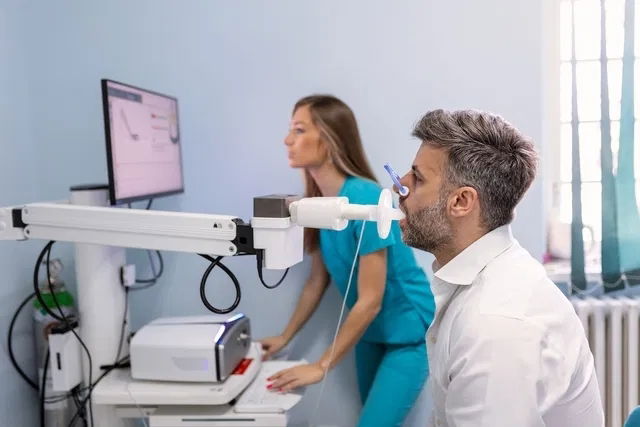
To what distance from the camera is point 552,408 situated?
92 cm

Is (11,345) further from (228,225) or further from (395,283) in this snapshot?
(395,283)

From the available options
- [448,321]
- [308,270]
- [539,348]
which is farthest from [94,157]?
[539,348]

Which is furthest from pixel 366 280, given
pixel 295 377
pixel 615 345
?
pixel 615 345

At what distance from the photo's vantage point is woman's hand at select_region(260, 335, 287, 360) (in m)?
1.83

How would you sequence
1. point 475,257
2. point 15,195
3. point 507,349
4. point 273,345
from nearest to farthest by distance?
1. point 507,349
2. point 475,257
3. point 15,195
4. point 273,345

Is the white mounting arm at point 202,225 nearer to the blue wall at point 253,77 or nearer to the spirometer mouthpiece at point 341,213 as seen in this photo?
the spirometer mouthpiece at point 341,213

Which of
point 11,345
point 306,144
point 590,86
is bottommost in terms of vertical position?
point 11,345

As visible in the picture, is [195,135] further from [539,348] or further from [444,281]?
[539,348]

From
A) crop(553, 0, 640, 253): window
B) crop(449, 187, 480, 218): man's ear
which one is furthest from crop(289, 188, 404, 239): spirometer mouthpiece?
crop(553, 0, 640, 253): window

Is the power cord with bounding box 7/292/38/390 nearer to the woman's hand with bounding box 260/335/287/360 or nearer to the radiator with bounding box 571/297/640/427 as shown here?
the woman's hand with bounding box 260/335/287/360

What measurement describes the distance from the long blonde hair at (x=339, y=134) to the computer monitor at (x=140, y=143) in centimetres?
42

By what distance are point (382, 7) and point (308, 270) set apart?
37.6 inches

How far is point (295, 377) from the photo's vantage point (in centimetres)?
146

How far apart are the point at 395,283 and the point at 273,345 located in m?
0.51
